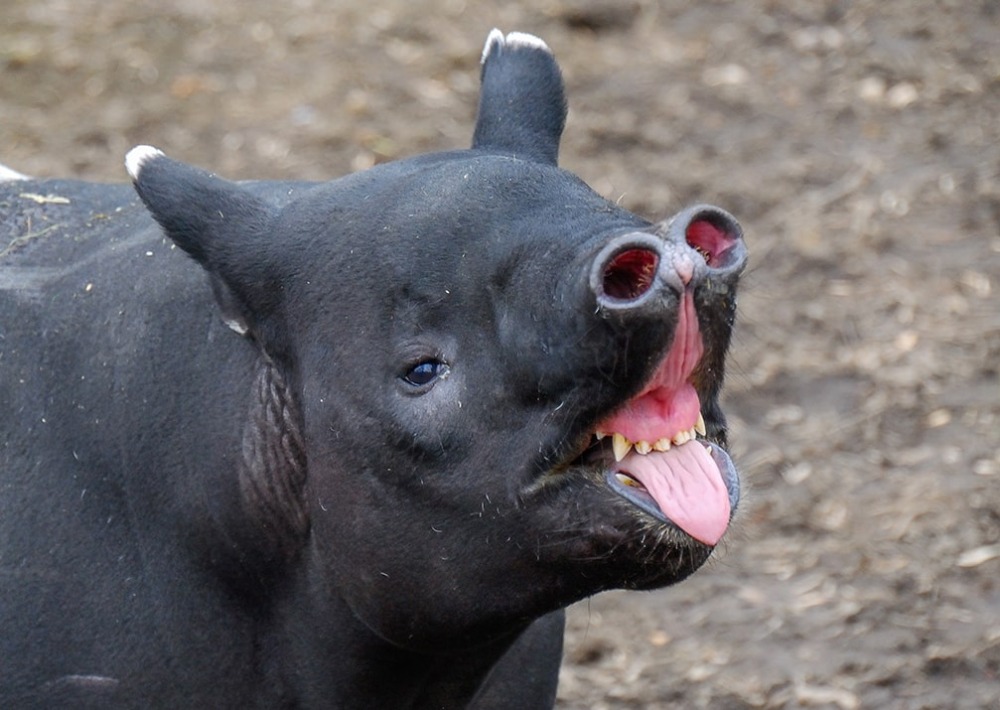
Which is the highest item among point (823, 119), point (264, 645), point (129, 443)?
point (129, 443)

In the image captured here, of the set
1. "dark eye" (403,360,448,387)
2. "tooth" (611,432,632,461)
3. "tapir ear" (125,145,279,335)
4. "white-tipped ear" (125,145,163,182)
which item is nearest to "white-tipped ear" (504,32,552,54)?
"tapir ear" (125,145,279,335)

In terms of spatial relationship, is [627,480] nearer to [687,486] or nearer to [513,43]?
[687,486]

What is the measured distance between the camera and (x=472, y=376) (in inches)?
129

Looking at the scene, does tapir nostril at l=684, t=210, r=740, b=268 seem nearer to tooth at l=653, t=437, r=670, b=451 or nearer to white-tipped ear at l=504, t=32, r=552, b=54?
tooth at l=653, t=437, r=670, b=451

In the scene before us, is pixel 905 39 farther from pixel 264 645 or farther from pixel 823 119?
pixel 264 645

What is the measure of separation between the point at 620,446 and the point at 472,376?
0.34m

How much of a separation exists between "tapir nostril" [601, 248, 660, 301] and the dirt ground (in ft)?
9.19

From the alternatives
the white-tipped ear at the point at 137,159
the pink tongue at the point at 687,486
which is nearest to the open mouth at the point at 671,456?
the pink tongue at the point at 687,486

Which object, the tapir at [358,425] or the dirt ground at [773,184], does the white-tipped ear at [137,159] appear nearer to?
the tapir at [358,425]

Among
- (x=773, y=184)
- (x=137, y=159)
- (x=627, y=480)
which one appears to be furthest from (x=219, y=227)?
(x=773, y=184)

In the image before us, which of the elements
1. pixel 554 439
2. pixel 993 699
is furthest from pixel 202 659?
pixel 993 699

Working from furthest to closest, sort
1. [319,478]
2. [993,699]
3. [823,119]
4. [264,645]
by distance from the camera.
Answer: [823,119]
[993,699]
[264,645]
[319,478]

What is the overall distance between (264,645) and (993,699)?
8.29ft

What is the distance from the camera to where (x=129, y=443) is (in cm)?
379
